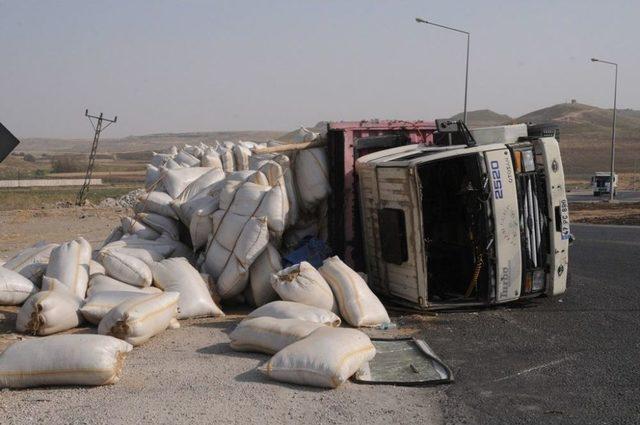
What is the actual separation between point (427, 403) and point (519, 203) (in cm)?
342

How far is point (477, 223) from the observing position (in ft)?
27.1

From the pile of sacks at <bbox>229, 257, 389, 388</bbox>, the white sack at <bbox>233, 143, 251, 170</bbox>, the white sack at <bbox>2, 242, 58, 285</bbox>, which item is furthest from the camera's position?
the white sack at <bbox>233, 143, 251, 170</bbox>

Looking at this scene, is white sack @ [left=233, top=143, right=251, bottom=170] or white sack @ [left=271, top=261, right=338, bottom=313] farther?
white sack @ [left=233, top=143, right=251, bottom=170]

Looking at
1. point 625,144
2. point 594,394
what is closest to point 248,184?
point 594,394

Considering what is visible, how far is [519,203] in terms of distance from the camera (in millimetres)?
8289

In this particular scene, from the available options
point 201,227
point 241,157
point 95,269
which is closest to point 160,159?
point 241,157

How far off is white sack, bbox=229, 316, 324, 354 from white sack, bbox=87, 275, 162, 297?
1716 mm

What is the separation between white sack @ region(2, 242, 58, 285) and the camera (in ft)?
28.3

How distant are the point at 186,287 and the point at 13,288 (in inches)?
66.9

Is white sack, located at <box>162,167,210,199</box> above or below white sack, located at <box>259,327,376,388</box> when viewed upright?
above

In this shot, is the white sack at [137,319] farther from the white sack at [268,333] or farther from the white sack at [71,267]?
the white sack at [71,267]

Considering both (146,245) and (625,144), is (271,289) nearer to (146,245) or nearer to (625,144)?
(146,245)

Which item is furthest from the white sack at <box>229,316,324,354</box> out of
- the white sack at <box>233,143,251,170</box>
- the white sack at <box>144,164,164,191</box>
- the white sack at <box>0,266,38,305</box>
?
the white sack at <box>233,143,251,170</box>

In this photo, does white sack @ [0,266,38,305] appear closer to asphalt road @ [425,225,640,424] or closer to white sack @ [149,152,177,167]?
asphalt road @ [425,225,640,424]
